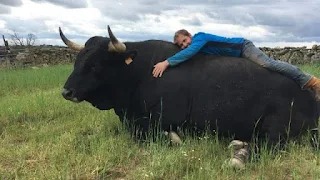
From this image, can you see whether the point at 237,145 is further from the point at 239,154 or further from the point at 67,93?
the point at 67,93

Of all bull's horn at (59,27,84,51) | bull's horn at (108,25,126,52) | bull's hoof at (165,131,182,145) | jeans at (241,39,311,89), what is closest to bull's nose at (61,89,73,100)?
bull's horn at (108,25,126,52)

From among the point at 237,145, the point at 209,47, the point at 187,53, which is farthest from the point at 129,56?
the point at 237,145

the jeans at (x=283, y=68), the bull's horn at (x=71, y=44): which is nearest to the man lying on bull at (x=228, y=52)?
the jeans at (x=283, y=68)

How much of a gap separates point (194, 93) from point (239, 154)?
122 centimetres

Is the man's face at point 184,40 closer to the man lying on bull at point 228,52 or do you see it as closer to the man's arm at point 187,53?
the man lying on bull at point 228,52

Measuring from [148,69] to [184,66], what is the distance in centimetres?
54

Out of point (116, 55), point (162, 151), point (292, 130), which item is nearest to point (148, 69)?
point (116, 55)

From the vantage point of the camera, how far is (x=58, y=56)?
29.0 metres

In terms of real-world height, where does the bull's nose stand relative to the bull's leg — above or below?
above

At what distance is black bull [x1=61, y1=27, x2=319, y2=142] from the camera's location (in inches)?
240

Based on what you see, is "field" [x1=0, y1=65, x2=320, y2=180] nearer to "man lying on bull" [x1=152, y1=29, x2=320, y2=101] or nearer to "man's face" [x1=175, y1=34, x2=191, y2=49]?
"man lying on bull" [x1=152, y1=29, x2=320, y2=101]

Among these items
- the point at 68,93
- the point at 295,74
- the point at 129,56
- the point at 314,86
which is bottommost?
the point at 68,93

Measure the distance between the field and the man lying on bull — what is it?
2.84 ft

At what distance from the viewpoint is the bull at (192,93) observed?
609 centimetres
